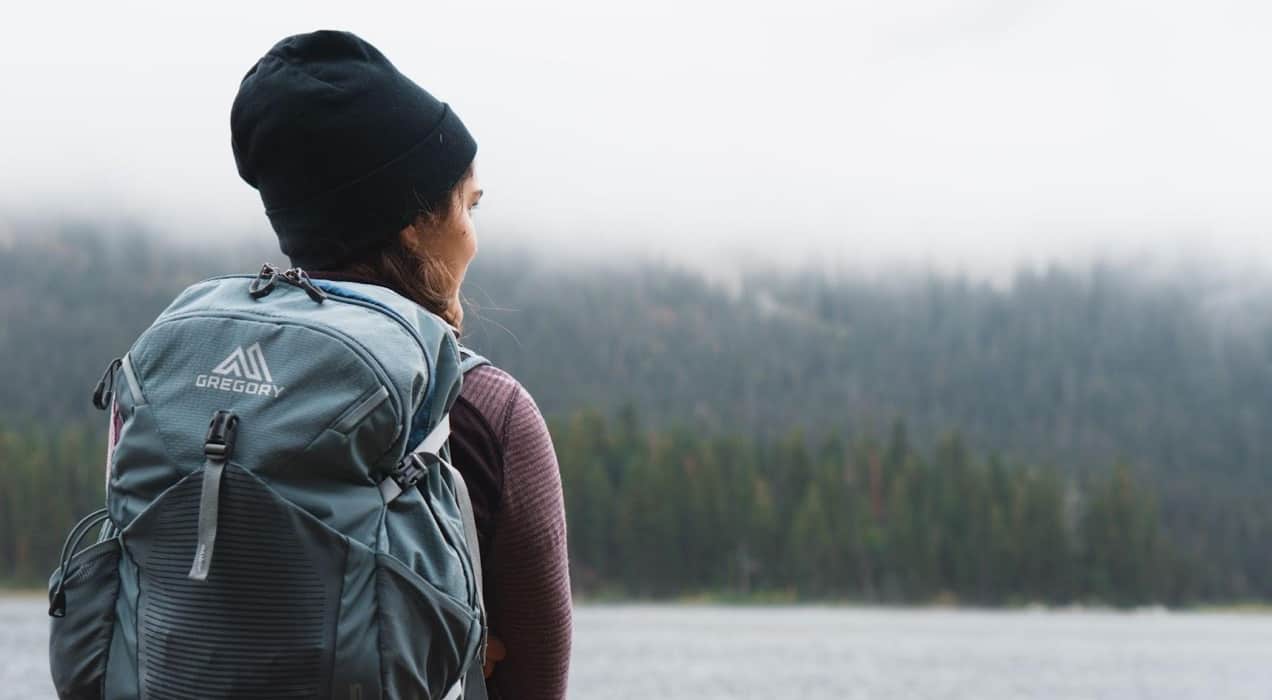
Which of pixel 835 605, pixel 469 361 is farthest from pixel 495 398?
pixel 835 605

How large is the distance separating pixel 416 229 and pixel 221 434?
570mm

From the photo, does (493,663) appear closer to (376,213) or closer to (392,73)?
(376,213)

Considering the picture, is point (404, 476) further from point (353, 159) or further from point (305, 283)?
point (353, 159)

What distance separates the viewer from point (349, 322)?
Answer: 2426 mm

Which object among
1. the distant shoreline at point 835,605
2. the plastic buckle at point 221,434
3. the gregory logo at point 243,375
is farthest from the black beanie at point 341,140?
the distant shoreline at point 835,605

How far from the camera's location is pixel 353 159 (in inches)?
102

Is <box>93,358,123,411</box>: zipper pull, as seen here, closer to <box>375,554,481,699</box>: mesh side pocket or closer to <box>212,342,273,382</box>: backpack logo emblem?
<box>212,342,273,382</box>: backpack logo emblem

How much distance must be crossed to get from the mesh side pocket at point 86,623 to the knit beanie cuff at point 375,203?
2.09ft

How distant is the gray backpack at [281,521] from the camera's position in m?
2.28

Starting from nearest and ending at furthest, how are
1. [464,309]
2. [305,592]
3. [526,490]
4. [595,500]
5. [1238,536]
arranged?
[305,592] → [526,490] → [464,309] → [595,500] → [1238,536]

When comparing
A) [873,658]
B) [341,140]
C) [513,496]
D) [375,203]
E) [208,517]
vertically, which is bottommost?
[873,658]

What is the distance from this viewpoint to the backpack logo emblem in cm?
237

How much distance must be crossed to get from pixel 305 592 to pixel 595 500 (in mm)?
113824

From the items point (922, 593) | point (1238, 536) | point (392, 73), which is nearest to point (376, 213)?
point (392, 73)
